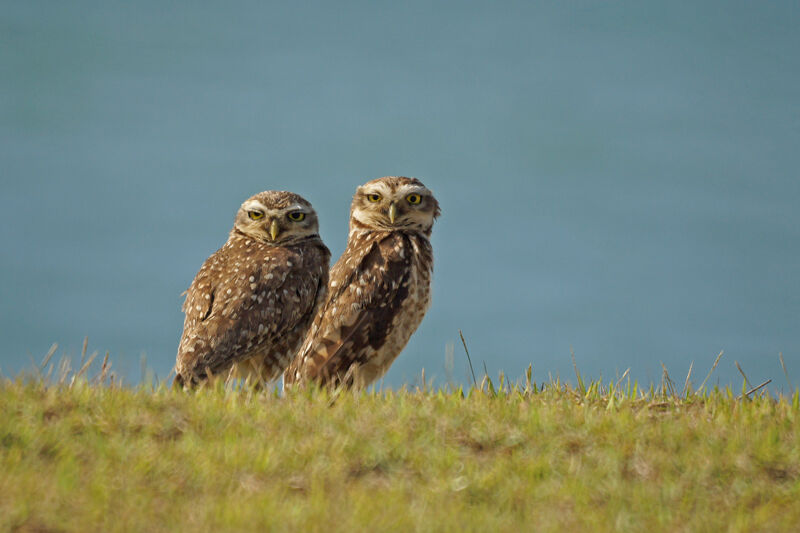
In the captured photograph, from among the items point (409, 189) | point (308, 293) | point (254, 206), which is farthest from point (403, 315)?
point (254, 206)

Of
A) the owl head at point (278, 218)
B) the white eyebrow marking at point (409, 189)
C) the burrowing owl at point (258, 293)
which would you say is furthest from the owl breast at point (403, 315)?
the owl head at point (278, 218)

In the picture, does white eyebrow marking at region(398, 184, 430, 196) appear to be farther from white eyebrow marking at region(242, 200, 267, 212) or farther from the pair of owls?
white eyebrow marking at region(242, 200, 267, 212)

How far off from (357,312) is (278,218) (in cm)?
148

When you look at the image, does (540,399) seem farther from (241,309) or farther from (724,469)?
(241,309)

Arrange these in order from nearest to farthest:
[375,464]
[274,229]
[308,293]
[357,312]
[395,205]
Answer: [375,464] → [357,312] → [308,293] → [274,229] → [395,205]

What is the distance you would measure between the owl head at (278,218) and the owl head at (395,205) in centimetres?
63

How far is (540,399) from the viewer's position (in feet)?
32.6

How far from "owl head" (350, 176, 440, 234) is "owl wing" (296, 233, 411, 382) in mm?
357

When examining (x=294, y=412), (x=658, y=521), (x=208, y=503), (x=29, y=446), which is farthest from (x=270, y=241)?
(x=658, y=521)

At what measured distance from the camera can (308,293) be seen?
10.8m

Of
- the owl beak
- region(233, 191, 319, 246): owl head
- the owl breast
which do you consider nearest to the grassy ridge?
the owl breast

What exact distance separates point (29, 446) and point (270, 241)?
14.4 feet

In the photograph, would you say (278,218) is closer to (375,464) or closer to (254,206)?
(254,206)

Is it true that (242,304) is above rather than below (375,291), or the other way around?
below
